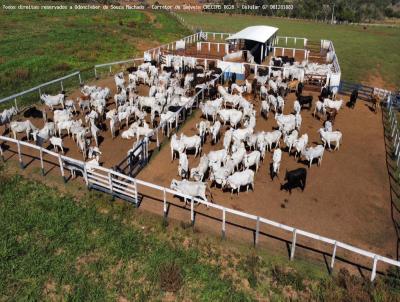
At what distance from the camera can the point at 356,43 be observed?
6162 centimetres

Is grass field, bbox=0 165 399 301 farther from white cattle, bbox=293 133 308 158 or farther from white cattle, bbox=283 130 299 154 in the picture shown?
white cattle, bbox=283 130 299 154

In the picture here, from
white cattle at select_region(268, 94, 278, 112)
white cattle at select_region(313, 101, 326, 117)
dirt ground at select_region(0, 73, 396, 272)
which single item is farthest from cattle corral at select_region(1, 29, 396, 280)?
white cattle at select_region(268, 94, 278, 112)

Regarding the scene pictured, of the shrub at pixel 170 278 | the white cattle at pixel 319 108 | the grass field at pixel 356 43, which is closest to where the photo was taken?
the shrub at pixel 170 278

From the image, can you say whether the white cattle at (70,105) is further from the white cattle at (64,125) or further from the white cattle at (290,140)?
the white cattle at (290,140)

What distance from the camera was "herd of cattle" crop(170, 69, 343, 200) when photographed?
16.2 metres

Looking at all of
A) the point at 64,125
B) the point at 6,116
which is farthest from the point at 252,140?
the point at 6,116

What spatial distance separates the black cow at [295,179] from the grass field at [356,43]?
28.1m

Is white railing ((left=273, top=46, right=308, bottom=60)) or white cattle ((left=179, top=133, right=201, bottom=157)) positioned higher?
white railing ((left=273, top=46, right=308, bottom=60))

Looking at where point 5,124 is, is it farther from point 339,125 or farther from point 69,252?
point 339,125

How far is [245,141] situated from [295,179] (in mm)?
4445

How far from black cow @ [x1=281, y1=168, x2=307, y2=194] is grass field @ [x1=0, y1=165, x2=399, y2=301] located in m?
4.19

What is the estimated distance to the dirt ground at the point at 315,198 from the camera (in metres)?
14.1

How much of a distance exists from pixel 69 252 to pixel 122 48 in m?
40.6

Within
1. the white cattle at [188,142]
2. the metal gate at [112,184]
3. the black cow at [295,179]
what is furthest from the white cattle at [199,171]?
the black cow at [295,179]
